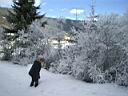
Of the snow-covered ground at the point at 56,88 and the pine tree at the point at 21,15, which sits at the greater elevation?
the pine tree at the point at 21,15

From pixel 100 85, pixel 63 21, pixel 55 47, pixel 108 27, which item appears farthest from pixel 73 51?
pixel 63 21

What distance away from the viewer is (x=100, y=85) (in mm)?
11461

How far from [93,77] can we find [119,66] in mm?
1328

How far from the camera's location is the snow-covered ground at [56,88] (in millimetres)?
10805

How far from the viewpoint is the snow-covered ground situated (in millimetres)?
10805

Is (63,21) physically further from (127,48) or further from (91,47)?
(127,48)

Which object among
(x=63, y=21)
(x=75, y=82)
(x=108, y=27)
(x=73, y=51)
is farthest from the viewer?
(x=63, y=21)

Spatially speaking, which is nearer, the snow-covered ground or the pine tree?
the snow-covered ground

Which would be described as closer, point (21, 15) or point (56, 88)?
point (56, 88)

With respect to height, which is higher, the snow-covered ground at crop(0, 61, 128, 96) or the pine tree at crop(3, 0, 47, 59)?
the pine tree at crop(3, 0, 47, 59)

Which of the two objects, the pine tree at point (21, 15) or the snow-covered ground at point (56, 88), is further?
the pine tree at point (21, 15)

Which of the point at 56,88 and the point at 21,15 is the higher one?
the point at 21,15

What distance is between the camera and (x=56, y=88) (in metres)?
11.7

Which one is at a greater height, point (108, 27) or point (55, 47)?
point (108, 27)
